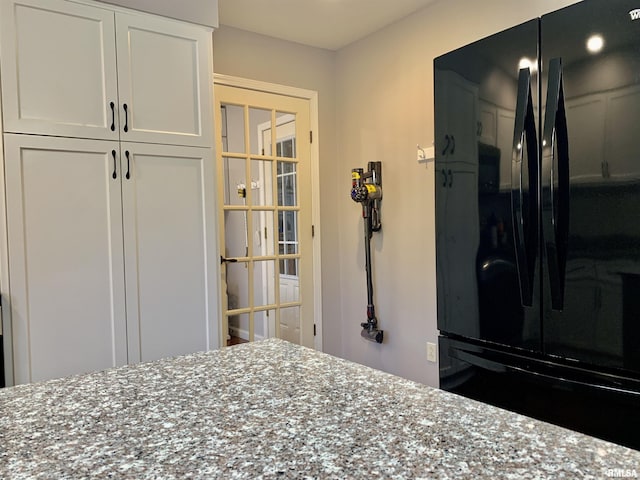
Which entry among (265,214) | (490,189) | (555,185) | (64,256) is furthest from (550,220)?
(265,214)

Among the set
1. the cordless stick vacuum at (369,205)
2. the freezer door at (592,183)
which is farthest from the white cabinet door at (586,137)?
the cordless stick vacuum at (369,205)

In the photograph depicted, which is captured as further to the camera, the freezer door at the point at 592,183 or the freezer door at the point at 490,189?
the freezer door at the point at 490,189

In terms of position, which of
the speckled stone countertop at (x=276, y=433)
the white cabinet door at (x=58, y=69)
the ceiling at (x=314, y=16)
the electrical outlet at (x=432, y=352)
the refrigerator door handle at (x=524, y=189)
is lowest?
the electrical outlet at (x=432, y=352)

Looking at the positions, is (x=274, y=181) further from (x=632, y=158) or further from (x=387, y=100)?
(x=632, y=158)

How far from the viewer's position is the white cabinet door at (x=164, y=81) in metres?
2.21

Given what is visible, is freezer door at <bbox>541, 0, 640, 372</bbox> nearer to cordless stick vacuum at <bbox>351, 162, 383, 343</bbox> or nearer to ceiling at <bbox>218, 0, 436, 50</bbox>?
ceiling at <bbox>218, 0, 436, 50</bbox>

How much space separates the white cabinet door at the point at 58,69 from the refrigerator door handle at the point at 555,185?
1848 mm

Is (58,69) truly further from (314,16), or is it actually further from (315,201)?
(315,201)

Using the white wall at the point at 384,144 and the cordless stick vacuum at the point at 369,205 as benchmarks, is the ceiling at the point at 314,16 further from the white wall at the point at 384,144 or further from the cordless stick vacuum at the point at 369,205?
the cordless stick vacuum at the point at 369,205

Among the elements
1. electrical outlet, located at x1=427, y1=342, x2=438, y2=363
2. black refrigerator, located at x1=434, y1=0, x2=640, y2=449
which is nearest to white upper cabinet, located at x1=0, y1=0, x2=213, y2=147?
black refrigerator, located at x1=434, y1=0, x2=640, y2=449

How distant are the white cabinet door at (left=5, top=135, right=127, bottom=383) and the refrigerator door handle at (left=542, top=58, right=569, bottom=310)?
1.83 metres

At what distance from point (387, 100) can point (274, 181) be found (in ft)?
3.23

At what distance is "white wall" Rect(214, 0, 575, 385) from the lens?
2.89 meters

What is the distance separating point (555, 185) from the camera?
1490 millimetres
